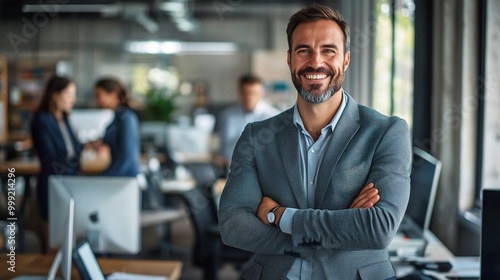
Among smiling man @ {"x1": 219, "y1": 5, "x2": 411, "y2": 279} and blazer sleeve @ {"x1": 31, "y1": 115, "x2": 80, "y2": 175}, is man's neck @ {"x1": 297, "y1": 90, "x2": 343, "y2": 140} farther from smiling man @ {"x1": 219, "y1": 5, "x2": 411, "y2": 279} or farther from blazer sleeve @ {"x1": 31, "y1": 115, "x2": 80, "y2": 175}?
blazer sleeve @ {"x1": 31, "y1": 115, "x2": 80, "y2": 175}

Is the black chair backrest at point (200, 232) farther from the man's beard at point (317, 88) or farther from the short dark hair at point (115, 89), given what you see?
the man's beard at point (317, 88)

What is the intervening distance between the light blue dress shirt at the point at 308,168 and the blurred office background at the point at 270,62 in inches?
77.4

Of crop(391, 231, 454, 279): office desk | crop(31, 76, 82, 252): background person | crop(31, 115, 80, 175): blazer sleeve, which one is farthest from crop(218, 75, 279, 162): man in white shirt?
crop(391, 231, 454, 279): office desk

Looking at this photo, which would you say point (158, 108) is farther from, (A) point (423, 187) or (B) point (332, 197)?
(B) point (332, 197)

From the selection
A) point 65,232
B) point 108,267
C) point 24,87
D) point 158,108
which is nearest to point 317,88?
point 65,232

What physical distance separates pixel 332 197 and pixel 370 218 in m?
0.14

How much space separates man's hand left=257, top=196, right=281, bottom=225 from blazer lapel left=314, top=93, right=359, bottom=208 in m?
0.14

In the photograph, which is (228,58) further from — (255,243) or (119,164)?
(255,243)

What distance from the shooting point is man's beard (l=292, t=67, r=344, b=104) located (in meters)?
2.01

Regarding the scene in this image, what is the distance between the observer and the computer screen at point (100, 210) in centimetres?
319

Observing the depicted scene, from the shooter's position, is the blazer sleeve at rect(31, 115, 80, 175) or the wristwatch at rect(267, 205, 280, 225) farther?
the blazer sleeve at rect(31, 115, 80, 175)

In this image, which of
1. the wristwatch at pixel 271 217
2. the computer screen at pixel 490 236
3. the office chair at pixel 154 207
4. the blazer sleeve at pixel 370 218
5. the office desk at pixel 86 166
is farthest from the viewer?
the office desk at pixel 86 166

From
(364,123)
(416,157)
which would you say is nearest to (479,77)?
(416,157)

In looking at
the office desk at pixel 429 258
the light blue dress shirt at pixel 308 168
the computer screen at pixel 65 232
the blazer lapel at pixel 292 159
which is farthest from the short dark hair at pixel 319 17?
the office desk at pixel 429 258
